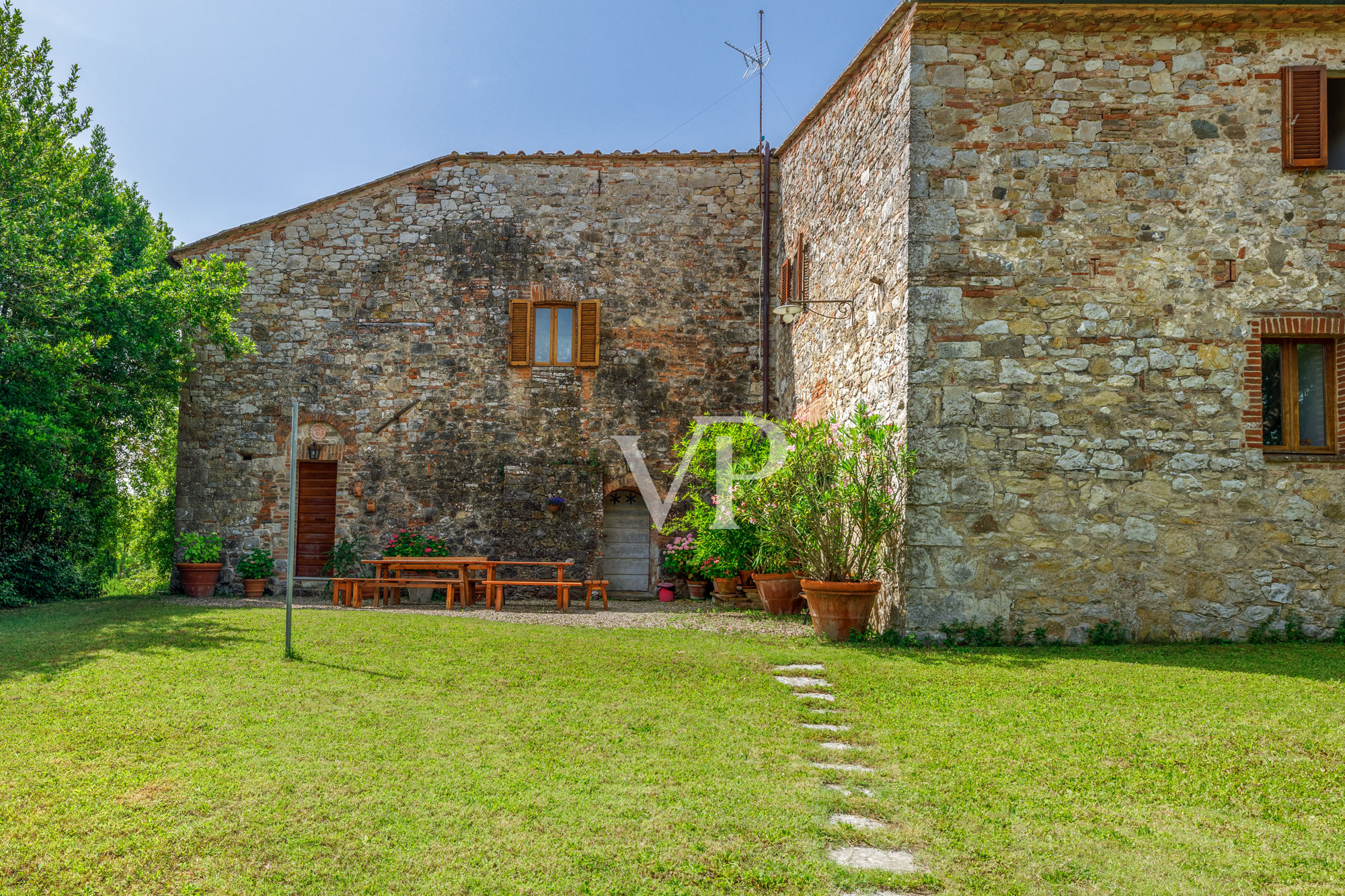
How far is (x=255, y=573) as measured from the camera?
1133 cm

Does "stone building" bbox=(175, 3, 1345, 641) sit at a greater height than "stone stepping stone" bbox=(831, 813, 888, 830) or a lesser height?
greater

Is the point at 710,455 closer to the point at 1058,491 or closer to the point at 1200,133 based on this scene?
the point at 1058,491

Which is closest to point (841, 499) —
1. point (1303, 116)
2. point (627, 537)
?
point (1303, 116)

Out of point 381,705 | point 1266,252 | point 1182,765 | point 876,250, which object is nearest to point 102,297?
point 381,705

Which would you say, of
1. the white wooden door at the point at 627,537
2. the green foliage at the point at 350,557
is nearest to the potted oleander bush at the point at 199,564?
the green foliage at the point at 350,557

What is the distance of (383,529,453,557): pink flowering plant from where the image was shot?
11188mm

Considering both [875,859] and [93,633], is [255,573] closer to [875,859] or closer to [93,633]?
[93,633]

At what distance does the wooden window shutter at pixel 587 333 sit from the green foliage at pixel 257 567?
436 centimetres

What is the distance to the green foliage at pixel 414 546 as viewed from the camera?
36.7 ft

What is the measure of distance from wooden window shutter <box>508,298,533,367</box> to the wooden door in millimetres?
3024

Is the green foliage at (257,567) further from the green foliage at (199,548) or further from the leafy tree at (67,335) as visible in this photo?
the leafy tree at (67,335)

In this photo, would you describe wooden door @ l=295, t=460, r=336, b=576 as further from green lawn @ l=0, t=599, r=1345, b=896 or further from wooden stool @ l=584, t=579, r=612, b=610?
green lawn @ l=0, t=599, r=1345, b=896

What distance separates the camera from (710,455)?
1060cm

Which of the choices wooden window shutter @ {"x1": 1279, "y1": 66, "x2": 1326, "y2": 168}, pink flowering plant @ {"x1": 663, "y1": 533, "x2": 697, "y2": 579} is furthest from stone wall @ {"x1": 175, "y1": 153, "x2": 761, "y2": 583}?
wooden window shutter @ {"x1": 1279, "y1": 66, "x2": 1326, "y2": 168}
